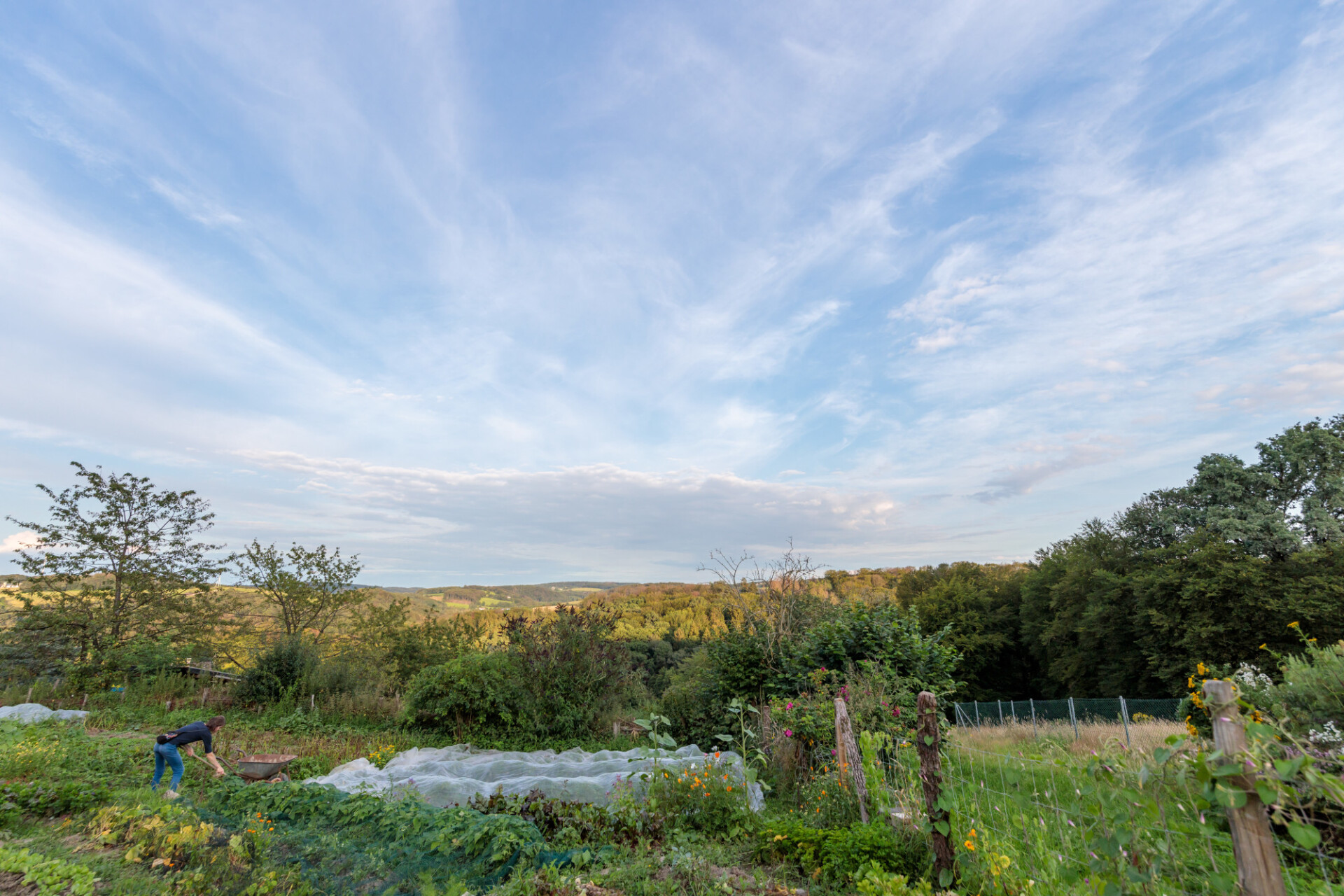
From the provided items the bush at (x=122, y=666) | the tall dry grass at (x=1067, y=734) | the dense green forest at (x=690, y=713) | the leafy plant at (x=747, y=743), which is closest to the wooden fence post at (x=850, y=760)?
the dense green forest at (x=690, y=713)

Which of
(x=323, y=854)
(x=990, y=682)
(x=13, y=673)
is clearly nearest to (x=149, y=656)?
(x=13, y=673)

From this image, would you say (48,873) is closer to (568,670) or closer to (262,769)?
(262,769)

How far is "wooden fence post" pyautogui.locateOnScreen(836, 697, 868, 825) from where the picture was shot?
424 centimetres

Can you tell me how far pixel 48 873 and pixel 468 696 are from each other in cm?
595

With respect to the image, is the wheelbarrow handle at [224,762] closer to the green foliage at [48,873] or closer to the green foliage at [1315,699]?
the green foliage at [48,873]

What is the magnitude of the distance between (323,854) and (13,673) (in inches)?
521

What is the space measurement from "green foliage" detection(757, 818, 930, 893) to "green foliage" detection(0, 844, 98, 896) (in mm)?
4283

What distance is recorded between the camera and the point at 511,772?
21.8 feet

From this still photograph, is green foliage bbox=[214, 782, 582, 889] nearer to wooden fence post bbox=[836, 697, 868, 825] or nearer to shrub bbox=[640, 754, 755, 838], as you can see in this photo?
shrub bbox=[640, 754, 755, 838]

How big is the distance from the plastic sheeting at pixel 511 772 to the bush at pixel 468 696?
975 mm

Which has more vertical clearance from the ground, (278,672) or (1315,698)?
(1315,698)

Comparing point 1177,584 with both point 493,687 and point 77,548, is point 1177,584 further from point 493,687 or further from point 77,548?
point 77,548

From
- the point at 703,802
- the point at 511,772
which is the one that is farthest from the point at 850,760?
the point at 511,772

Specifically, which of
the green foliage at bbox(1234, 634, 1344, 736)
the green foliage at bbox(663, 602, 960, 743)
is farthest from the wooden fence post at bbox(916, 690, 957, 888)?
the green foliage at bbox(663, 602, 960, 743)
